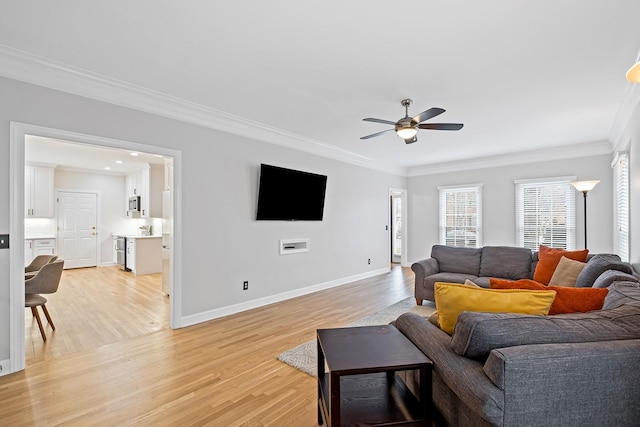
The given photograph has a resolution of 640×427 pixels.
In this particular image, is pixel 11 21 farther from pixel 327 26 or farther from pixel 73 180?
pixel 73 180

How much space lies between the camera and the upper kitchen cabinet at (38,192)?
712cm

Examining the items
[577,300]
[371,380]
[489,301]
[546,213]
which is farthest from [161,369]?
[546,213]

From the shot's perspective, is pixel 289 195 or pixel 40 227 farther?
pixel 40 227

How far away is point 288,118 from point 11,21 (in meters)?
2.64

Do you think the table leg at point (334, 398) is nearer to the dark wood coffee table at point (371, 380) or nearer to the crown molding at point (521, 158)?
the dark wood coffee table at point (371, 380)

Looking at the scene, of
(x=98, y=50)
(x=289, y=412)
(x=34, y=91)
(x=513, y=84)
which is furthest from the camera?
(x=513, y=84)

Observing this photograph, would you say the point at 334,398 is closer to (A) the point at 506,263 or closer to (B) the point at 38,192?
(A) the point at 506,263

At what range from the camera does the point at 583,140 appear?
212 inches

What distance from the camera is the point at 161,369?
2.68 meters

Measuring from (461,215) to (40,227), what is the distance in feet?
32.8

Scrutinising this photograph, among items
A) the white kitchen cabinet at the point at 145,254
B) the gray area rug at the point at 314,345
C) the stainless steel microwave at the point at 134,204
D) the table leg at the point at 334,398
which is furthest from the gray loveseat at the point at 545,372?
the stainless steel microwave at the point at 134,204

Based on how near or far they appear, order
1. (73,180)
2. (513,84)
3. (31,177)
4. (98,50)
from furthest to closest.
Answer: (73,180) → (31,177) → (513,84) → (98,50)

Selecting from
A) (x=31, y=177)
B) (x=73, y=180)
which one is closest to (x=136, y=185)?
(x=73, y=180)

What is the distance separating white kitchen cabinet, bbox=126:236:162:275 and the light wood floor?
2209mm
